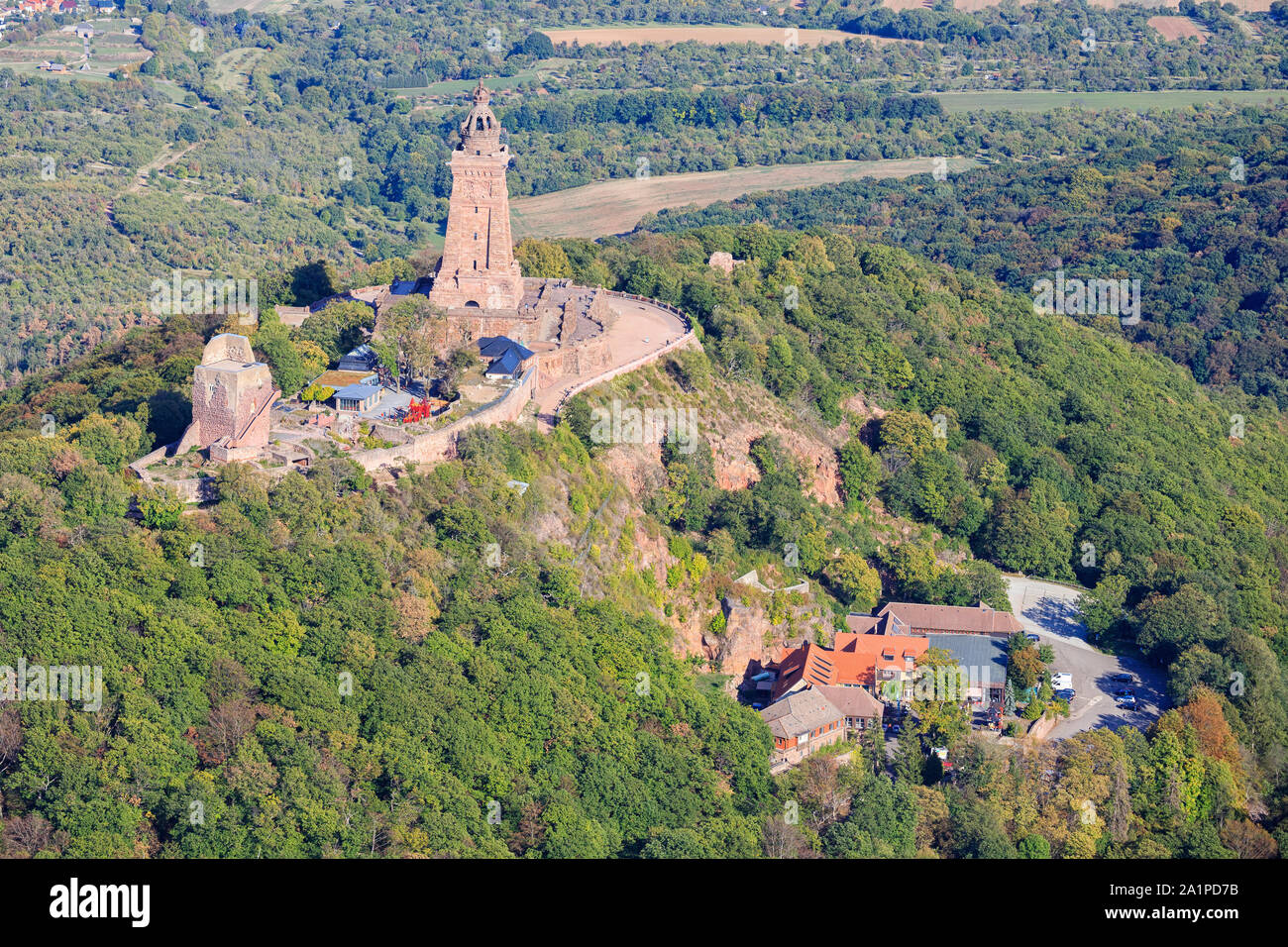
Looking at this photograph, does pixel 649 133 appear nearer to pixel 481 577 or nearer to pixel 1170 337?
pixel 1170 337

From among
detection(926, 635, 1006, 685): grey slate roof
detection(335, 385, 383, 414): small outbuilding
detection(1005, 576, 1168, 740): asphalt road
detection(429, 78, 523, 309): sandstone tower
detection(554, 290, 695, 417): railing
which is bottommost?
detection(1005, 576, 1168, 740): asphalt road

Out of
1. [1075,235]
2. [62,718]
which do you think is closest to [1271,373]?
[1075,235]

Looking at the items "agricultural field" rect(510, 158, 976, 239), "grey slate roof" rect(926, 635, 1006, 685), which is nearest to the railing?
"grey slate roof" rect(926, 635, 1006, 685)

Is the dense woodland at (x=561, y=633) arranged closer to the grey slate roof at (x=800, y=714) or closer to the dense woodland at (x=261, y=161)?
the grey slate roof at (x=800, y=714)

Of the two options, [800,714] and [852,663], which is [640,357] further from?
[800,714]

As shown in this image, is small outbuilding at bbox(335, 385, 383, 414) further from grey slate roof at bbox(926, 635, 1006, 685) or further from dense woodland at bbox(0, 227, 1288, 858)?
grey slate roof at bbox(926, 635, 1006, 685)

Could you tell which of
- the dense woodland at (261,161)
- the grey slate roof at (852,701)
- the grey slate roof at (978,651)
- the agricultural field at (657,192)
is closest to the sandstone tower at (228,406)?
the grey slate roof at (852,701)
